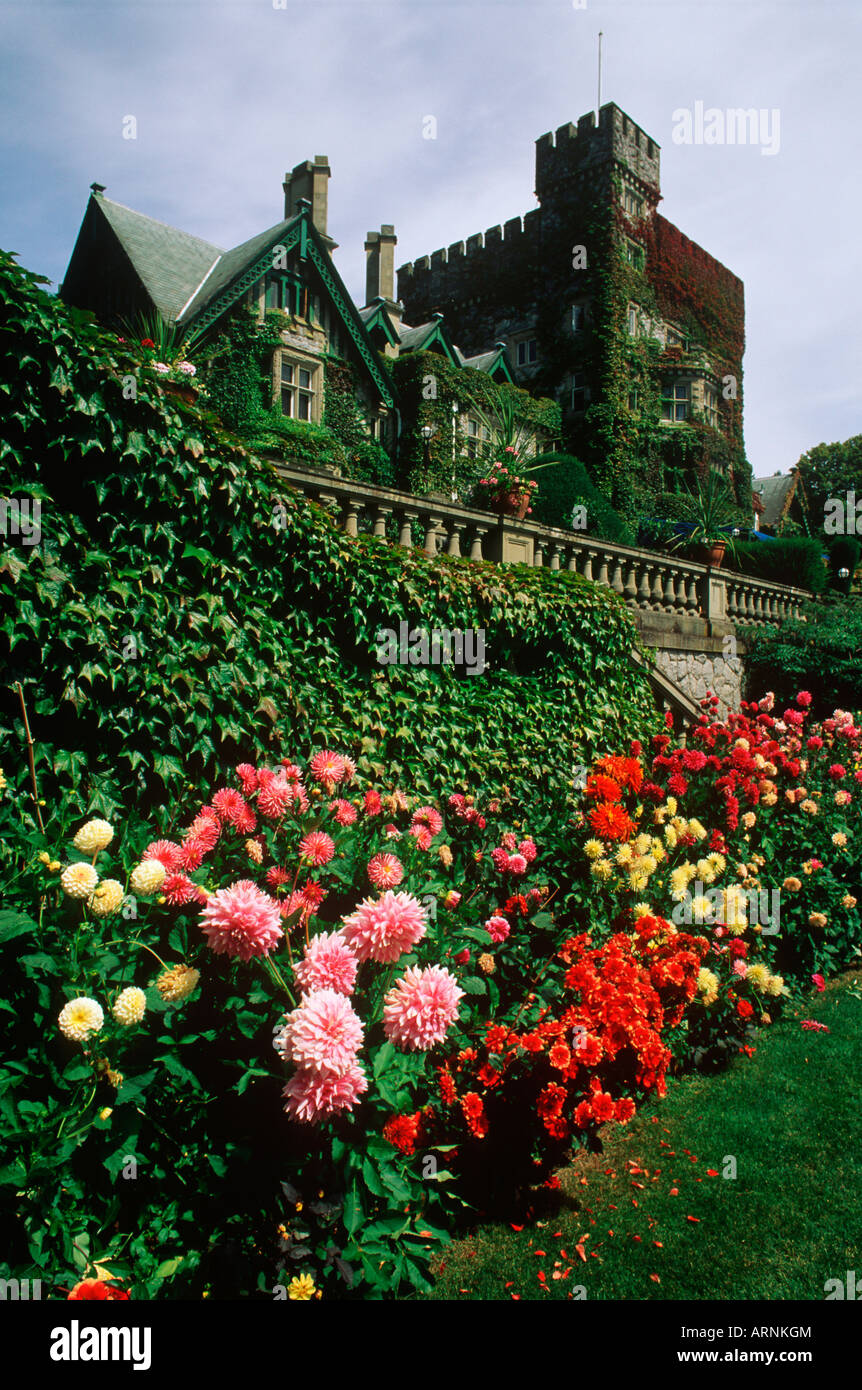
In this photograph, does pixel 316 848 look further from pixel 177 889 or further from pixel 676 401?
pixel 676 401

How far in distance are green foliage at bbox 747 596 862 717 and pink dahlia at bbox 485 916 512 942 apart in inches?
404

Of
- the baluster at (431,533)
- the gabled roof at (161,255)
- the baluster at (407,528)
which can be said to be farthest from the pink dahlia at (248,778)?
the gabled roof at (161,255)

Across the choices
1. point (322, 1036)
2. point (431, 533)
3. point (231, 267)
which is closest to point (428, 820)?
point (322, 1036)

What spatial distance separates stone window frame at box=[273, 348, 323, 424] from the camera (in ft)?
59.0

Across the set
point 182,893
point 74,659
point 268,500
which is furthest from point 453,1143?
point 268,500

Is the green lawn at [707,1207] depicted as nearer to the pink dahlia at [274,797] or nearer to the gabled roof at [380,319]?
the pink dahlia at [274,797]

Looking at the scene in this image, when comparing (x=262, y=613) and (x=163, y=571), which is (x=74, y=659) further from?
(x=262, y=613)

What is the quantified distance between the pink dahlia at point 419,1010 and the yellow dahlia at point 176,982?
1.87 feet

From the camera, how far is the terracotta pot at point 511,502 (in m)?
8.18

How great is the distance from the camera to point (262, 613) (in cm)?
474

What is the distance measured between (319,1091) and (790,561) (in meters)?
18.5

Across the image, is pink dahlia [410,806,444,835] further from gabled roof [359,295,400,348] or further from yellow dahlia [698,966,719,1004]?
gabled roof [359,295,400,348]

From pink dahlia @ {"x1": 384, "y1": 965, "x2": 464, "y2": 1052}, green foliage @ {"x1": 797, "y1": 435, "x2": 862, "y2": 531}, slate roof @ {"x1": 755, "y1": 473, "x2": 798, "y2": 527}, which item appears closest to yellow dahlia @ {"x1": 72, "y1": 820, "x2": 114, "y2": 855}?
pink dahlia @ {"x1": 384, "y1": 965, "x2": 464, "y2": 1052}

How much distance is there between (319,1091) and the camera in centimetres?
202
